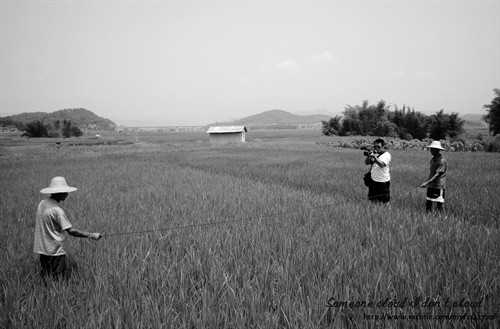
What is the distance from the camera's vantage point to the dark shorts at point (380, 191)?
4.80 m

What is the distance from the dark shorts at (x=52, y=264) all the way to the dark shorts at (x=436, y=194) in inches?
199

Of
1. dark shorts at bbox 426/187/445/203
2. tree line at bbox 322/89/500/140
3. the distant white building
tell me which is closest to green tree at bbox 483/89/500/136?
tree line at bbox 322/89/500/140

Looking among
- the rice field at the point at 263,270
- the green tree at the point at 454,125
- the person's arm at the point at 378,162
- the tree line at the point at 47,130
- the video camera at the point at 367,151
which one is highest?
the tree line at the point at 47,130

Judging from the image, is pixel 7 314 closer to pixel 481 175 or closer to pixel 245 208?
pixel 245 208

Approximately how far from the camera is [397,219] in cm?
397

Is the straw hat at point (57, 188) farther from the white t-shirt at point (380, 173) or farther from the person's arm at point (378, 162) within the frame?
the white t-shirt at point (380, 173)

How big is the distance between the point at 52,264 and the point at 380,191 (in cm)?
475

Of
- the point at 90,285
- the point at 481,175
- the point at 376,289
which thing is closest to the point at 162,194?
the point at 90,285

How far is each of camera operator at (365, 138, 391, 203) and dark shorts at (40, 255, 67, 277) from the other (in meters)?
4.18

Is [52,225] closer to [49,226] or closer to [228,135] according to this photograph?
[49,226]

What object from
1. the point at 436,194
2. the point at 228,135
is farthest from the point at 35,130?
the point at 436,194

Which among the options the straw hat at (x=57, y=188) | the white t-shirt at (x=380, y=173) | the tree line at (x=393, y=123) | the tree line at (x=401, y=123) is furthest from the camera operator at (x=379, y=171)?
the tree line at (x=393, y=123)

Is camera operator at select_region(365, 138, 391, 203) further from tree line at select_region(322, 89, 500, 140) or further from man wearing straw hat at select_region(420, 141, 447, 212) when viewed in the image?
tree line at select_region(322, 89, 500, 140)

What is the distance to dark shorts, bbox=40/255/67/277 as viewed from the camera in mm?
2414
